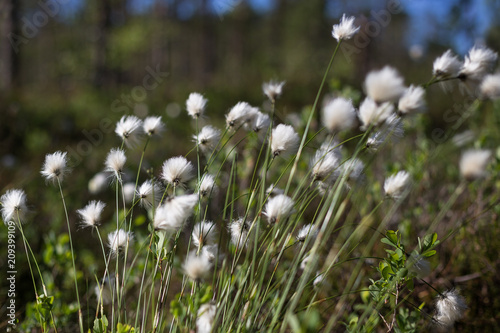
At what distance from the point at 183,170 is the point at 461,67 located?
0.80 m

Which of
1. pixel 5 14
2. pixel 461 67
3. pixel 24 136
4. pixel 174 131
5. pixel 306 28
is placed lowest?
Answer: pixel 461 67

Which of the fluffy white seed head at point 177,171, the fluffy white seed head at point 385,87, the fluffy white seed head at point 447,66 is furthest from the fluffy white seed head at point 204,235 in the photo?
the fluffy white seed head at point 447,66

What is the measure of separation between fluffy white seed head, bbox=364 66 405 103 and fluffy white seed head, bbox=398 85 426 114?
0.10m

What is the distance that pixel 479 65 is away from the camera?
1.06 metres

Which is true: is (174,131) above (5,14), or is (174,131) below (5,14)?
below

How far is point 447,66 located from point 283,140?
0.46m

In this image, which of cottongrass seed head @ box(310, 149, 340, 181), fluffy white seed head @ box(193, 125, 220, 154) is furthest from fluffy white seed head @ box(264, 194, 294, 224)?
fluffy white seed head @ box(193, 125, 220, 154)

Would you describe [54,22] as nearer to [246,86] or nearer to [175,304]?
[246,86]

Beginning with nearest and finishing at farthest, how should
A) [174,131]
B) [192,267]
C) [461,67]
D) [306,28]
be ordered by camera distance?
[192,267] → [461,67] → [174,131] → [306,28]

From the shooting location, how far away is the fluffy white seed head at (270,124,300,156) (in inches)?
45.7

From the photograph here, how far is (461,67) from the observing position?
1086 mm

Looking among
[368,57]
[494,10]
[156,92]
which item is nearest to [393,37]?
[494,10]

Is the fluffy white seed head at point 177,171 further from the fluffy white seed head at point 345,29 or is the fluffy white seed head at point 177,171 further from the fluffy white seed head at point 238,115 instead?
the fluffy white seed head at point 345,29

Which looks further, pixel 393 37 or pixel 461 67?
pixel 393 37
